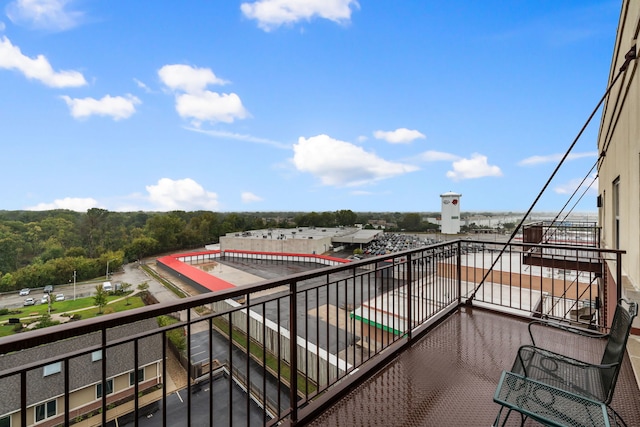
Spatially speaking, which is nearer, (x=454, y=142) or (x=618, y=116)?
(x=618, y=116)

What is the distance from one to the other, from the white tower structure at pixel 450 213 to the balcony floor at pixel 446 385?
1539 centimetres

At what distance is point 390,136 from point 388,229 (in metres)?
19.4

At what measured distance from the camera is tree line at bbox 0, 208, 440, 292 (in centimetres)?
3697

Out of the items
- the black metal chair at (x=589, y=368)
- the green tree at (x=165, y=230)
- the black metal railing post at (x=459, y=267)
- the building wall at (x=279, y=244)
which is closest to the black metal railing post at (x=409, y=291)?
the black metal chair at (x=589, y=368)

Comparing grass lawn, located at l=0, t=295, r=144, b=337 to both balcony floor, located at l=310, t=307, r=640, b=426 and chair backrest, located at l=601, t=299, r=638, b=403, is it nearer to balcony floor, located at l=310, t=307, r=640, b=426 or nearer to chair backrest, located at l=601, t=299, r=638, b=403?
balcony floor, located at l=310, t=307, r=640, b=426

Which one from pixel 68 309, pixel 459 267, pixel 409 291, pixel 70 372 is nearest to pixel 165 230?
pixel 68 309

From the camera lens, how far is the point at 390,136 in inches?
1395

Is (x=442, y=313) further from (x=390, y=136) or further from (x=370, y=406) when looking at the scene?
(x=390, y=136)

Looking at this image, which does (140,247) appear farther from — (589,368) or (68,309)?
(589,368)

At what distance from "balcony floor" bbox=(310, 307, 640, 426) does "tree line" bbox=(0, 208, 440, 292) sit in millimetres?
32883

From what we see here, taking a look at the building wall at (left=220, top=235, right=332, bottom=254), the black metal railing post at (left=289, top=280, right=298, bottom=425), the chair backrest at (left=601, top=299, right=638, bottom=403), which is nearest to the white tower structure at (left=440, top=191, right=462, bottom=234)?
the chair backrest at (left=601, top=299, right=638, bottom=403)

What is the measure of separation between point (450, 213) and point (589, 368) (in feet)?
57.5

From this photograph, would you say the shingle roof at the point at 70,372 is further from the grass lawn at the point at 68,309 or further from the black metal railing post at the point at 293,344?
the grass lawn at the point at 68,309

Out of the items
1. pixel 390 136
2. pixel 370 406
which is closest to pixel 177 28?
pixel 390 136
